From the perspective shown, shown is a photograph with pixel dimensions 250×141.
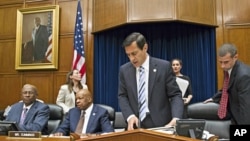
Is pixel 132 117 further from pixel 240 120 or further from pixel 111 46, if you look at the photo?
pixel 111 46

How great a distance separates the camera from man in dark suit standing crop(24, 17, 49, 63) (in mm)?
6418

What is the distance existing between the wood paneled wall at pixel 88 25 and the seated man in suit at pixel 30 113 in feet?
7.86

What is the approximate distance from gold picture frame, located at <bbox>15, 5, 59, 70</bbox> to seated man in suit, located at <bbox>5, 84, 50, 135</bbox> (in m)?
2.66

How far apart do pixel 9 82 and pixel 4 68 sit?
32 cm

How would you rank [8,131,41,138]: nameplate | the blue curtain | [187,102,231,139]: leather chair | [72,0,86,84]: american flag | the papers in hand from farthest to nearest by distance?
[72,0,86,84]: american flag, the blue curtain, the papers in hand, [187,102,231,139]: leather chair, [8,131,41,138]: nameplate

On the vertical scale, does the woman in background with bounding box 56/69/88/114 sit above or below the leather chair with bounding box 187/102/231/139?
above

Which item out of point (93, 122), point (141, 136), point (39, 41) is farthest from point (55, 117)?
point (141, 136)

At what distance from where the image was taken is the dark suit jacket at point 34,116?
346cm

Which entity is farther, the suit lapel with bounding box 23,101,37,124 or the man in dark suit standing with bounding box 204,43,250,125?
the suit lapel with bounding box 23,101,37,124

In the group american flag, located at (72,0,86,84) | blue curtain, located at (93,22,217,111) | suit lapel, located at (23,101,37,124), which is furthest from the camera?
american flag, located at (72,0,86,84)

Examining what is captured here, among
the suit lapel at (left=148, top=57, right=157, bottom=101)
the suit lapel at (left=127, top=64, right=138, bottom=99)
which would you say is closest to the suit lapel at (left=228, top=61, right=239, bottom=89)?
the suit lapel at (left=148, top=57, right=157, bottom=101)

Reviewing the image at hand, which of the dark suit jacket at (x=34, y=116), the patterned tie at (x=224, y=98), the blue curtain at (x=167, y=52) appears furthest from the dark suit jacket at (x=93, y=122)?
the blue curtain at (x=167, y=52)

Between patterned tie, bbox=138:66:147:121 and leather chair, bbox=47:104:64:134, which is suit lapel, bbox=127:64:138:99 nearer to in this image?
patterned tie, bbox=138:66:147:121

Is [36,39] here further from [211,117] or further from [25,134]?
[25,134]
